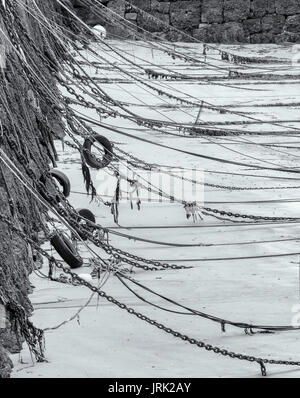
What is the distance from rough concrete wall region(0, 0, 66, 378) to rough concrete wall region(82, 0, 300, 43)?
9226mm

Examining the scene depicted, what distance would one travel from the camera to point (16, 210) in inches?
261

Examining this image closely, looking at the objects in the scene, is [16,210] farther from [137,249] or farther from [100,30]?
[100,30]

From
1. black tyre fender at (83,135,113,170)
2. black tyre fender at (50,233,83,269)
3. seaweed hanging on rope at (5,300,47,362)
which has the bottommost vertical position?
seaweed hanging on rope at (5,300,47,362)

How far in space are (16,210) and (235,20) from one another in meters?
12.0

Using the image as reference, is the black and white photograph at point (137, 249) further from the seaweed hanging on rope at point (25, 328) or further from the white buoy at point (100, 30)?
the white buoy at point (100, 30)

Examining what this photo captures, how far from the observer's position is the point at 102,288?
7148mm

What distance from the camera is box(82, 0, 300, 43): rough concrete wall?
18031mm

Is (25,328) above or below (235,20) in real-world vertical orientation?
below

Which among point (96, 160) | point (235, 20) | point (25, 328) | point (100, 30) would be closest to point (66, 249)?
point (25, 328)

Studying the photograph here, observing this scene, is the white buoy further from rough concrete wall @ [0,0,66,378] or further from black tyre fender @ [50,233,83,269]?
black tyre fender @ [50,233,83,269]

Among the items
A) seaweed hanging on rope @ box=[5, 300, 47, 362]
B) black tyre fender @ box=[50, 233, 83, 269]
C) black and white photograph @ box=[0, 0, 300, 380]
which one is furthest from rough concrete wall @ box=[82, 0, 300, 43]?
seaweed hanging on rope @ box=[5, 300, 47, 362]

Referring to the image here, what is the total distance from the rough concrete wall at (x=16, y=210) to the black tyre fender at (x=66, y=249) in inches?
7.7

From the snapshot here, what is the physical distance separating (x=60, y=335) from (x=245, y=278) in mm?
1691

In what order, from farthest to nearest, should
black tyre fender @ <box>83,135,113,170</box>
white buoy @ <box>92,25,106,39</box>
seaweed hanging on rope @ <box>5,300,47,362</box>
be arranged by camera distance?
1. white buoy @ <box>92,25,106,39</box>
2. black tyre fender @ <box>83,135,113,170</box>
3. seaweed hanging on rope @ <box>5,300,47,362</box>
